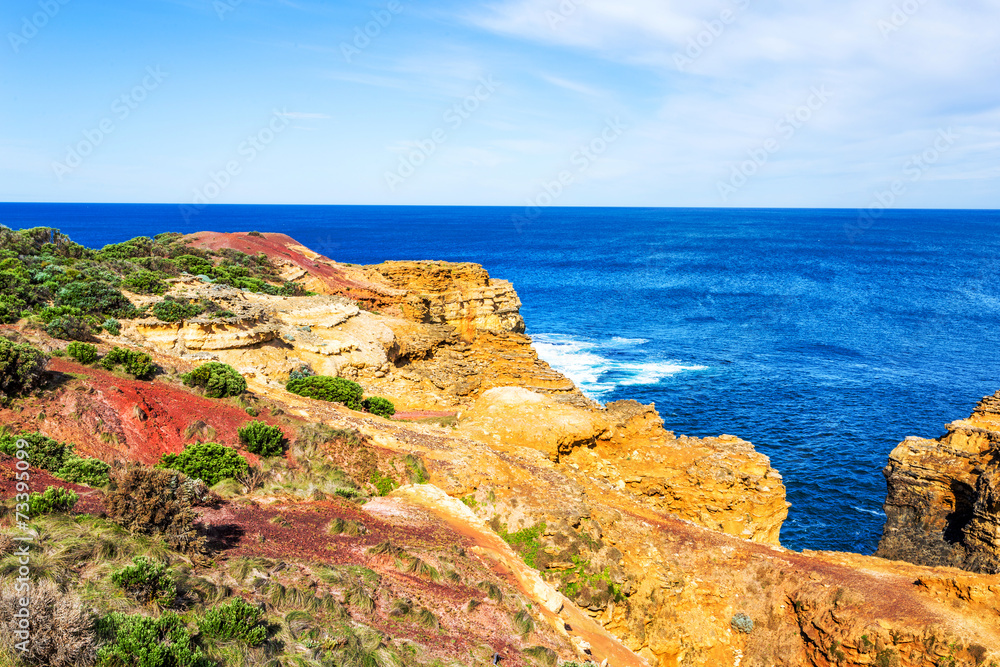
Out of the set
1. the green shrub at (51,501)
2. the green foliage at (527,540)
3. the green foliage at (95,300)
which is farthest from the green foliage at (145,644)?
the green foliage at (95,300)

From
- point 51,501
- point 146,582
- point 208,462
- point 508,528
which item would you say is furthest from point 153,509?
point 508,528

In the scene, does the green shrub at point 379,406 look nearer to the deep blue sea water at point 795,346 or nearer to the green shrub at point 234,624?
the green shrub at point 234,624

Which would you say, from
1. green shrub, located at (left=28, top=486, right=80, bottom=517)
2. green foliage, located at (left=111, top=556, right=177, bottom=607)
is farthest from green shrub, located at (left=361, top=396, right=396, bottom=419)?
green foliage, located at (left=111, top=556, right=177, bottom=607)

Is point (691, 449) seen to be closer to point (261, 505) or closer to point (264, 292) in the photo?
point (261, 505)

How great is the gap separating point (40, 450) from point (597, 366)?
4430 cm

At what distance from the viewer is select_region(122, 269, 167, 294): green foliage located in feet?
89.4

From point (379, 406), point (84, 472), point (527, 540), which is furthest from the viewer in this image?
point (379, 406)

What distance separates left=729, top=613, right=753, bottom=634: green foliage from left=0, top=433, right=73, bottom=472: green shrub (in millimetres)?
16053

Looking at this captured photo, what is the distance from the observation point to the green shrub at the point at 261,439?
15.4 m

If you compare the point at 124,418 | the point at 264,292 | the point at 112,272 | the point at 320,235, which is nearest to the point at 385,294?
the point at 264,292

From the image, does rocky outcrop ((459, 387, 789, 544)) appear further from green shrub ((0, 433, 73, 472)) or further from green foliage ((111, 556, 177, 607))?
green foliage ((111, 556, 177, 607))

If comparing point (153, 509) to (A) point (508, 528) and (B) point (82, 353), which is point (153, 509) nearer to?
(B) point (82, 353)

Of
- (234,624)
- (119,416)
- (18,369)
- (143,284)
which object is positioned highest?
(143,284)

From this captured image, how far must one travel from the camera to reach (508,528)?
16234mm
